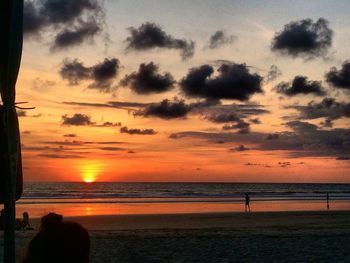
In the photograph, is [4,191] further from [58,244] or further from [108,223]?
A: [108,223]

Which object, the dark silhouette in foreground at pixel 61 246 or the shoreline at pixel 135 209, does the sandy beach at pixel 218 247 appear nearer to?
the dark silhouette in foreground at pixel 61 246

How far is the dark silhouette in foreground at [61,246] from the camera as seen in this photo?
8.82ft

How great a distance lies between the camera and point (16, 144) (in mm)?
3996

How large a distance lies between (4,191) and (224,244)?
11.9m

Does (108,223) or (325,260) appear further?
(108,223)

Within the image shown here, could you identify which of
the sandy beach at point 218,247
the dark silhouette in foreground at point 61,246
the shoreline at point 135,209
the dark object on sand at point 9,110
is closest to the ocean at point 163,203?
the shoreline at point 135,209

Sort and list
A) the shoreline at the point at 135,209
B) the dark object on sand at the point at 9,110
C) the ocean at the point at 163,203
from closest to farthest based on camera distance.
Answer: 1. the dark object on sand at the point at 9,110
2. the shoreline at the point at 135,209
3. the ocean at the point at 163,203

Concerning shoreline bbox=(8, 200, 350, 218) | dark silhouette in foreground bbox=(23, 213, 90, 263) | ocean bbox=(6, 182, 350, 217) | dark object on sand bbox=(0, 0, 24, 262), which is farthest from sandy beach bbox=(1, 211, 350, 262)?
shoreline bbox=(8, 200, 350, 218)

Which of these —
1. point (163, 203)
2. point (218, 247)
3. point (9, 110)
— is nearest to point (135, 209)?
point (163, 203)

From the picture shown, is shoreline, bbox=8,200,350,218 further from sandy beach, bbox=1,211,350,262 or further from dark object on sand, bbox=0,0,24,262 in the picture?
dark object on sand, bbox=0,0,24,262

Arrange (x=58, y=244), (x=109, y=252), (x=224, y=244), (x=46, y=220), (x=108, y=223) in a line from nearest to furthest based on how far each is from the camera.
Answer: (x=58, y=244)
(x=46, y=220)
(x=109, y=252)
(x=224, y=244)
(x=108, y=223)

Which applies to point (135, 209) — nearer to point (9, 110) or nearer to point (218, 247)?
point (218, 247)

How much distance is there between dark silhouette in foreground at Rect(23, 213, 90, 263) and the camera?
2689 mm

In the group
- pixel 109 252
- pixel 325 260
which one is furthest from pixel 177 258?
pixel 325 260
